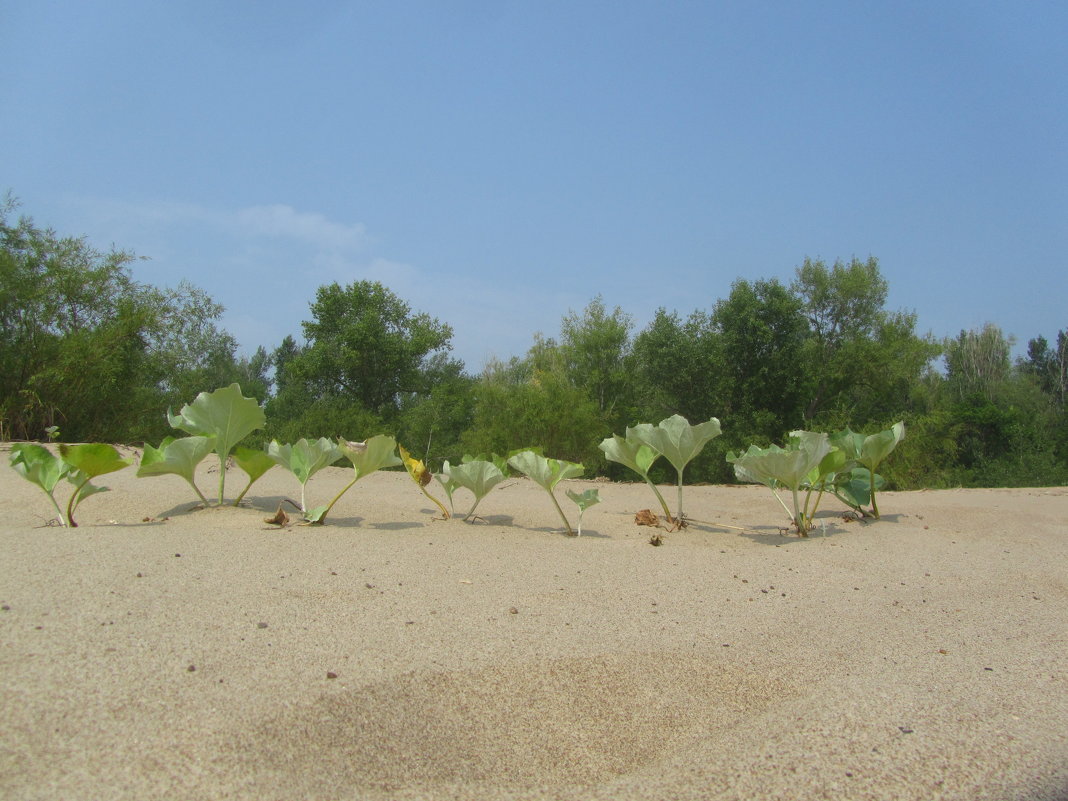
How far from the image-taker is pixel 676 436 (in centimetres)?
320

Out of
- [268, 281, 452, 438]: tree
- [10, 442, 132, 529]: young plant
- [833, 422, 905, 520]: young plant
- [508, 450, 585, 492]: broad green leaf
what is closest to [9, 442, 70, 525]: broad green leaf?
[10, 442, 132, 529]: young plant

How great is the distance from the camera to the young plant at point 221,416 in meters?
3.07

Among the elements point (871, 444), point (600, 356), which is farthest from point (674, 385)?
point (871, 444)

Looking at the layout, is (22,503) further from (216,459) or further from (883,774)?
(883,774)

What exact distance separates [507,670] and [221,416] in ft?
7.11

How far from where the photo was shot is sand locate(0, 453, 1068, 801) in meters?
1.11

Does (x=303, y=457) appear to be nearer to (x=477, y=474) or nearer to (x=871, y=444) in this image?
(x=477, y=474)

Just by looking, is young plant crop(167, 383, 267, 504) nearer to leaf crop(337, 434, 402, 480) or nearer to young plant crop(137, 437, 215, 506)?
young plant crop(137, 437, 215, 506)

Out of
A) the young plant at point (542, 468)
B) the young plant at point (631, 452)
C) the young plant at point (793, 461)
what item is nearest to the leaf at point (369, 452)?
the young plant at point (542, 468)

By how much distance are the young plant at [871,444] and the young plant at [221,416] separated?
2871mm

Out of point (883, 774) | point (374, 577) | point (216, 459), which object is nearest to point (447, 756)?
point (883, 774)

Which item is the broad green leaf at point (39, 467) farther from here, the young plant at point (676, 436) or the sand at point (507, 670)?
the young plant at point (676, 436)

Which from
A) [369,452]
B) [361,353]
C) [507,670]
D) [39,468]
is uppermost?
[361,353]

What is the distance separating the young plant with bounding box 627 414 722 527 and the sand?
0.61m
